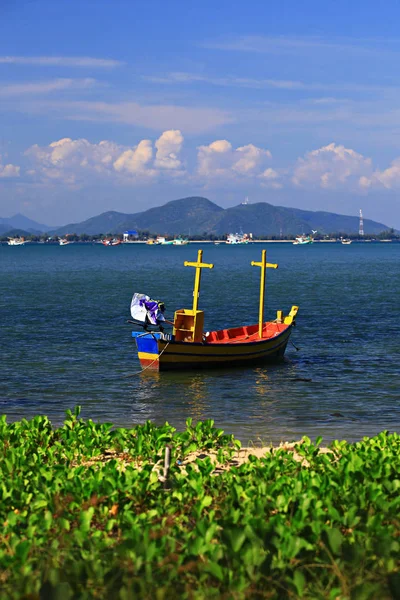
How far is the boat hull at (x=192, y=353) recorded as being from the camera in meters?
31.5

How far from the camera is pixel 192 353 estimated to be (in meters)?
32.0

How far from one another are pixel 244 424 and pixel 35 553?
45.4 ft

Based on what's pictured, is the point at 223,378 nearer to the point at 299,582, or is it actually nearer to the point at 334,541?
the point at 334,541

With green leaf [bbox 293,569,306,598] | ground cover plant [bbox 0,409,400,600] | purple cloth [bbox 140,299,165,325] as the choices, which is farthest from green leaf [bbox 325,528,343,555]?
purple cloth [bbox 140,299,165,325]

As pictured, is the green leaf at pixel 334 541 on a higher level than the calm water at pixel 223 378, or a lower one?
higher

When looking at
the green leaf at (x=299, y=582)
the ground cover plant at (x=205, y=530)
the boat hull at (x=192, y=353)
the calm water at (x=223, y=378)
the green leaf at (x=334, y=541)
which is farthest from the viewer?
the boat hull at (x=192, y=353)

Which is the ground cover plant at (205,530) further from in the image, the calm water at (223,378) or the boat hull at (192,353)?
the boat hull at (192,353)

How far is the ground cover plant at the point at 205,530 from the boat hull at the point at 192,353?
16829 mm

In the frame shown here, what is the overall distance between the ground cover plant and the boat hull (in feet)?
55.2

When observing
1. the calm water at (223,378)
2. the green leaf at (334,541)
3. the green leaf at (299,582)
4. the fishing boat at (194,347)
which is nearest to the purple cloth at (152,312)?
the fishing boat at (194,347)

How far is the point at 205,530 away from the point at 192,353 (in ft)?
72.4

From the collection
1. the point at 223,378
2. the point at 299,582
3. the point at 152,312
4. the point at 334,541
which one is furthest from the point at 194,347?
the point at 299,582

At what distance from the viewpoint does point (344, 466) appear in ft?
42.2

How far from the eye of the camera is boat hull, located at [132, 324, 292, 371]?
3155cm
